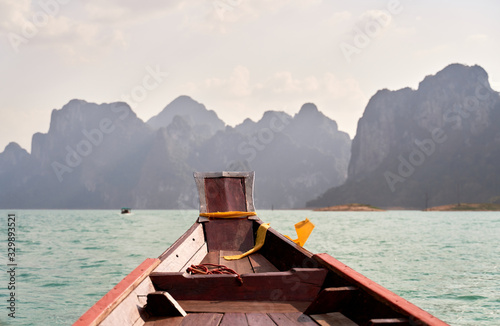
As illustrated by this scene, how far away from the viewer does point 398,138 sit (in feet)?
494

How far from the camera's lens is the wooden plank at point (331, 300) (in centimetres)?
348

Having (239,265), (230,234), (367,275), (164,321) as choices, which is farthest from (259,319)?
(367,275)

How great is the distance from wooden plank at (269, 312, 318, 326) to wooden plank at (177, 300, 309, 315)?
0.37 feet

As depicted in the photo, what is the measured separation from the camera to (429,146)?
5335 inches

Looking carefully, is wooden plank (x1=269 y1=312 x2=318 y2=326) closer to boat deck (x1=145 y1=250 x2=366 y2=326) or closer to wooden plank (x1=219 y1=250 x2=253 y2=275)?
boat deck (x1=145 y1=250 x2=366 y2=326)

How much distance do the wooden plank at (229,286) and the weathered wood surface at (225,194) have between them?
546cm

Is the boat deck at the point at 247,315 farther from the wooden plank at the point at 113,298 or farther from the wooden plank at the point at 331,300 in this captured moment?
the wooden plank at the point at 113,298

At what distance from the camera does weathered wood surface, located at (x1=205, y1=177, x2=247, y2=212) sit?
9.45 meters

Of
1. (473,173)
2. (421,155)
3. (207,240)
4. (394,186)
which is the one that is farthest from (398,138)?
(207,240)

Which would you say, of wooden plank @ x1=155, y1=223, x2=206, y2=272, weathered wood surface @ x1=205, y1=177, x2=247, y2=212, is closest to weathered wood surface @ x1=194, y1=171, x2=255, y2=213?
weathered wood surface @ x1=205, y1=177, x2=247, y2=212

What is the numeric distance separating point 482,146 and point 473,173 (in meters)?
10.4

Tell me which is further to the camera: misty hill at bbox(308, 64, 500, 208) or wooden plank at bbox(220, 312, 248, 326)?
misty hill at bbox(308, 64, 500, 208)

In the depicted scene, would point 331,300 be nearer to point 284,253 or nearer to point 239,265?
point 284,253

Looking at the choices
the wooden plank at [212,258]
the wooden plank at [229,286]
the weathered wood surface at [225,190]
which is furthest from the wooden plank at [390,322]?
the weathered wood surface at [225,190]
